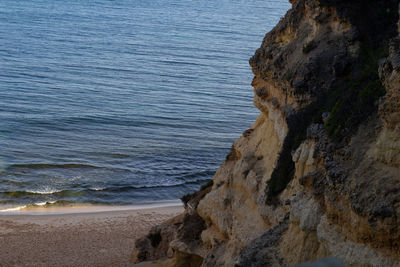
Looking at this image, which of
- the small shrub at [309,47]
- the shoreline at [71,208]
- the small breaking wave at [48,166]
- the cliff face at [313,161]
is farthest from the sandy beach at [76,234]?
the small shrub at [309,47]

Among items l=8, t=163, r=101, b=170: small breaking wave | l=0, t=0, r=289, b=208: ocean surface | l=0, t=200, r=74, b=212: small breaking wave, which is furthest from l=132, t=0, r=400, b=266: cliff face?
l=8, t=163, r=101, b=170: small breaking wave

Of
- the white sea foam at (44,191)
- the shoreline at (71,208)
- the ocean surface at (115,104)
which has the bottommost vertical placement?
the shoreline at (71,208)

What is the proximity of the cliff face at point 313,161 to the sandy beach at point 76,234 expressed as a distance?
5.04 meters

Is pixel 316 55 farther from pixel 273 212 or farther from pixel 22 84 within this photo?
pixel 22 84

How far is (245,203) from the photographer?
1434 cm

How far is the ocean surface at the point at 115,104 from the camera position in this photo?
3225 centimetres

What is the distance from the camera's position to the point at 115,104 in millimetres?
47969

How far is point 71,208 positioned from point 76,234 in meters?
3.85

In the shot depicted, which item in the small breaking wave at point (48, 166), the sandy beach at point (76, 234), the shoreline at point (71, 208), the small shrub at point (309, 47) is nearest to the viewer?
the small shrub at point (309, 47)

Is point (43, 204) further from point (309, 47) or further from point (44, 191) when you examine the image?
point (309, 47)

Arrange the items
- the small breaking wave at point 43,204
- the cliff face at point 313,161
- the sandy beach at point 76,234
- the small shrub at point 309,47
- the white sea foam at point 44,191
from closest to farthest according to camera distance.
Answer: the cliff face at point 313,161
the small shrub at point 309,47
the sandy beach at point 76,234
the small breaking wave at point 43,204
the white sea foam at point 44,191

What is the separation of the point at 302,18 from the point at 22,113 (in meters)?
32.4

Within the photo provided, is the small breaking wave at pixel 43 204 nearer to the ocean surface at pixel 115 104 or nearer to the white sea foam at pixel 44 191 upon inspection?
the ocean surface at pixel 115 104

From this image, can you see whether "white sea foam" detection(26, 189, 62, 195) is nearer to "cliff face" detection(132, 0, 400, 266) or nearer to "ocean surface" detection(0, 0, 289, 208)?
"ocean surface" detection(0, 0, 289, 208)
